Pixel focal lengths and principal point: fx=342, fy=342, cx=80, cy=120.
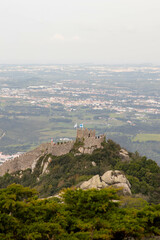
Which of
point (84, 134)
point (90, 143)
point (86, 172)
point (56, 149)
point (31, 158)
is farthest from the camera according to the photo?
point (31, 158)

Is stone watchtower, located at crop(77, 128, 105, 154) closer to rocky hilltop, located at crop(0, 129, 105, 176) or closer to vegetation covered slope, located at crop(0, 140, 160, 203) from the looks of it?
rocky hilltop, located at crop(0, 129, 105, 176)

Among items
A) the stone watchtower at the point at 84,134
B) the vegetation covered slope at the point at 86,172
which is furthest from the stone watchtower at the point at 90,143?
the vegetation covered slope at the point at 86,172

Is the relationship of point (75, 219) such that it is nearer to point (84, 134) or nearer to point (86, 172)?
point (86, 172)

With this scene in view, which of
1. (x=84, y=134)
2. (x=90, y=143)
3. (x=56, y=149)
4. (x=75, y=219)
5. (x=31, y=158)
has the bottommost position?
(x=31, y=158)

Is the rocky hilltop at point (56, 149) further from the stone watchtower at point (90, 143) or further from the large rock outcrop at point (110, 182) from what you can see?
the large rock outcrop at point (110, 182)

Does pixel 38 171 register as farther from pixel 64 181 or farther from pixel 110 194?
pixel 110 194

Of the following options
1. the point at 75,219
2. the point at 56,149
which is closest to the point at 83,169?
the point at 56,149

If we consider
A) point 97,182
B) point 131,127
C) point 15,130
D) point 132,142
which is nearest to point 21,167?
point 97,182

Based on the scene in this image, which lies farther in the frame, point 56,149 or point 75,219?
point 56,149

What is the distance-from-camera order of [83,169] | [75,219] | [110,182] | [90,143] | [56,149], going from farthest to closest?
[56,149]
[90,143]
[83,169]
[110,182]
[75,219]
